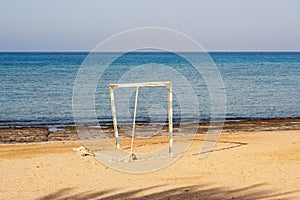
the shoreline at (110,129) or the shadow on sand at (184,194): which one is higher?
the shoreline at (110,129)

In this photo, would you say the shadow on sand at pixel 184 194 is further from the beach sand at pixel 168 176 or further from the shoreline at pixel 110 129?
the shoreline at pixel 110 129

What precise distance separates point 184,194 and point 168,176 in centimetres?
180

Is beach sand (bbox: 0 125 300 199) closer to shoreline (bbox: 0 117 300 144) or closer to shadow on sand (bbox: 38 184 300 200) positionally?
shadow on sand (bbox: 38 184 300 200)

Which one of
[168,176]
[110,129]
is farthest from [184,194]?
[110,129]

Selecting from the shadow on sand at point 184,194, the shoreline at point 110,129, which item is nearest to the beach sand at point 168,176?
the shadow on sand at point 184,194

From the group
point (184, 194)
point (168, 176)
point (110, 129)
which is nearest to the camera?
point (184, 194)

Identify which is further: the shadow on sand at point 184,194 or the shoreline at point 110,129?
the shoreline at point 110,129

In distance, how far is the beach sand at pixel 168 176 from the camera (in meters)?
11.8

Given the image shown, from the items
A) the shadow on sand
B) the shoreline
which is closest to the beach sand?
the shadow on sand

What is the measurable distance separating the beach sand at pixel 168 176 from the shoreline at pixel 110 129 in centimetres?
312

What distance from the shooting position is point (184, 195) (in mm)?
11594

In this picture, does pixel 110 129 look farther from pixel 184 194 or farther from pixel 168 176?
pixel 184 194

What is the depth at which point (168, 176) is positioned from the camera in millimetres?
13461

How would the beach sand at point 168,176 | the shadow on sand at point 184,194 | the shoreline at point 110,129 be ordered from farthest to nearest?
1. the shoreline at point 110,129
2. the beach sand at point 168,176
3. the shadow on sand at point 184,194
